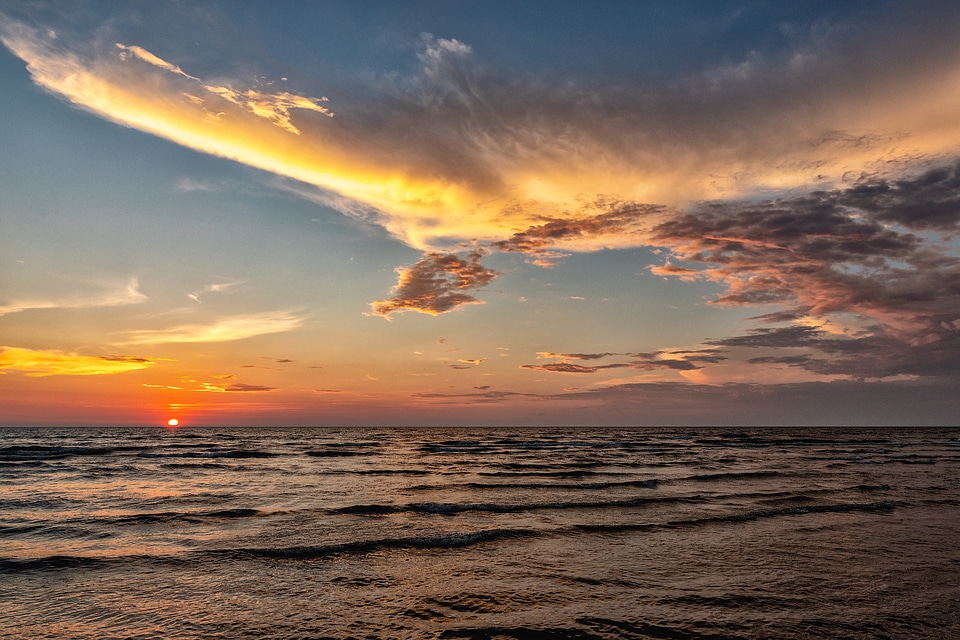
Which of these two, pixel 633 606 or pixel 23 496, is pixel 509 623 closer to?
pixel 633 606

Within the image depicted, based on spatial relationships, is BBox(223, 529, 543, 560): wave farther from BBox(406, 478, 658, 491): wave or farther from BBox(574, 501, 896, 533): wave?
BBox(406, 478, 658, 491): wave

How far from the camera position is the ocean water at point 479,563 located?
8.70 meters

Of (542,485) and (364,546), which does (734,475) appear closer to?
(542,485)

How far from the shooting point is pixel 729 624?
859 centimetres

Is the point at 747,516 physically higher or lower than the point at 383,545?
lower

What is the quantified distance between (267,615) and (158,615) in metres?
1.94

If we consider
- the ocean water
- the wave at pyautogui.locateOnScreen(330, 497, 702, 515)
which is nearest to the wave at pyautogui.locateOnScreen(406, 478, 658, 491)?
the ocean water

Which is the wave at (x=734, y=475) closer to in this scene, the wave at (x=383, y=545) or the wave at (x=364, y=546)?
the wave at (x=364, y=546)

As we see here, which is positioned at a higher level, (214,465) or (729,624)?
(729,624)

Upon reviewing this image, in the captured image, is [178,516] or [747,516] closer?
[178,516]

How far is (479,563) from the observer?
40.7ft

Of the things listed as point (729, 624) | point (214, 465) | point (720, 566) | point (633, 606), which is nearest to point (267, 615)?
point (633, 606)

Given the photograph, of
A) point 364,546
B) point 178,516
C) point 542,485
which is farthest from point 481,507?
point 178,516

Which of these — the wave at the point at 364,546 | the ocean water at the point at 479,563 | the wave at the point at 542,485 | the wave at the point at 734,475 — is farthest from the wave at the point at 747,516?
the wave at the point at 734,475
